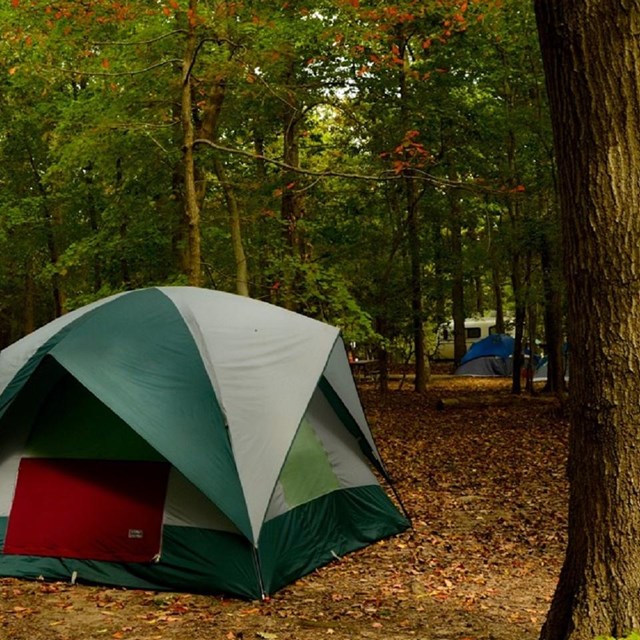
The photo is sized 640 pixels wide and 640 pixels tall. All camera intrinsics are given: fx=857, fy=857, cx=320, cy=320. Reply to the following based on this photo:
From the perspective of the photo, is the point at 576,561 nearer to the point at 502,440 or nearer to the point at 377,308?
the point at 502,440

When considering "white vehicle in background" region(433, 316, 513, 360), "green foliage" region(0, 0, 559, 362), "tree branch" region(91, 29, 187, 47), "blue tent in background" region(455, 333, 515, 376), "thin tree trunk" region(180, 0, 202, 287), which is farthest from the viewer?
"white vehicle in background" region(433, 316, 513, 360)

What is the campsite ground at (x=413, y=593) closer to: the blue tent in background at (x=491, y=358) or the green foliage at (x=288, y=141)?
the green foliage at (x=288, y=141)

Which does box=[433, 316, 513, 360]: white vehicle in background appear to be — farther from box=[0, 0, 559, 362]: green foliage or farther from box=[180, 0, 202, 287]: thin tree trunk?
box=[180, 0, 202, 287]: thin tree trunk

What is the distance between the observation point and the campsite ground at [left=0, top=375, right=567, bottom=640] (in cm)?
495

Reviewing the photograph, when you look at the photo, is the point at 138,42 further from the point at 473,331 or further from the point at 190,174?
the point at 473,331

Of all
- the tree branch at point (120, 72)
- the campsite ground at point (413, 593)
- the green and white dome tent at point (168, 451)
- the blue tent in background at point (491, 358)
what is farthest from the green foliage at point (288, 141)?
the blue tent in background at point (491, 358)

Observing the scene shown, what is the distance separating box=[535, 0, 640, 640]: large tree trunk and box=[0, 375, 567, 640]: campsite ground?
1.30m

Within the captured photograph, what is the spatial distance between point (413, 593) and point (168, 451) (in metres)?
1.90

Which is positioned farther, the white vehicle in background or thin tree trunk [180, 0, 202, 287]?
the white vehicle in background

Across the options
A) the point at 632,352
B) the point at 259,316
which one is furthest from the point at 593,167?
the point at 259,316

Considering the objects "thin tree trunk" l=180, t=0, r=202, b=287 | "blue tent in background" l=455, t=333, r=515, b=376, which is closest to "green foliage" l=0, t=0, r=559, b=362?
"thin tree trunk" l=180, t=0, r=202, b=287

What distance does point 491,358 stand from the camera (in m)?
25.9

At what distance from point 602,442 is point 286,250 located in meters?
9.92

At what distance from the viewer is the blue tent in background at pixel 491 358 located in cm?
2579
